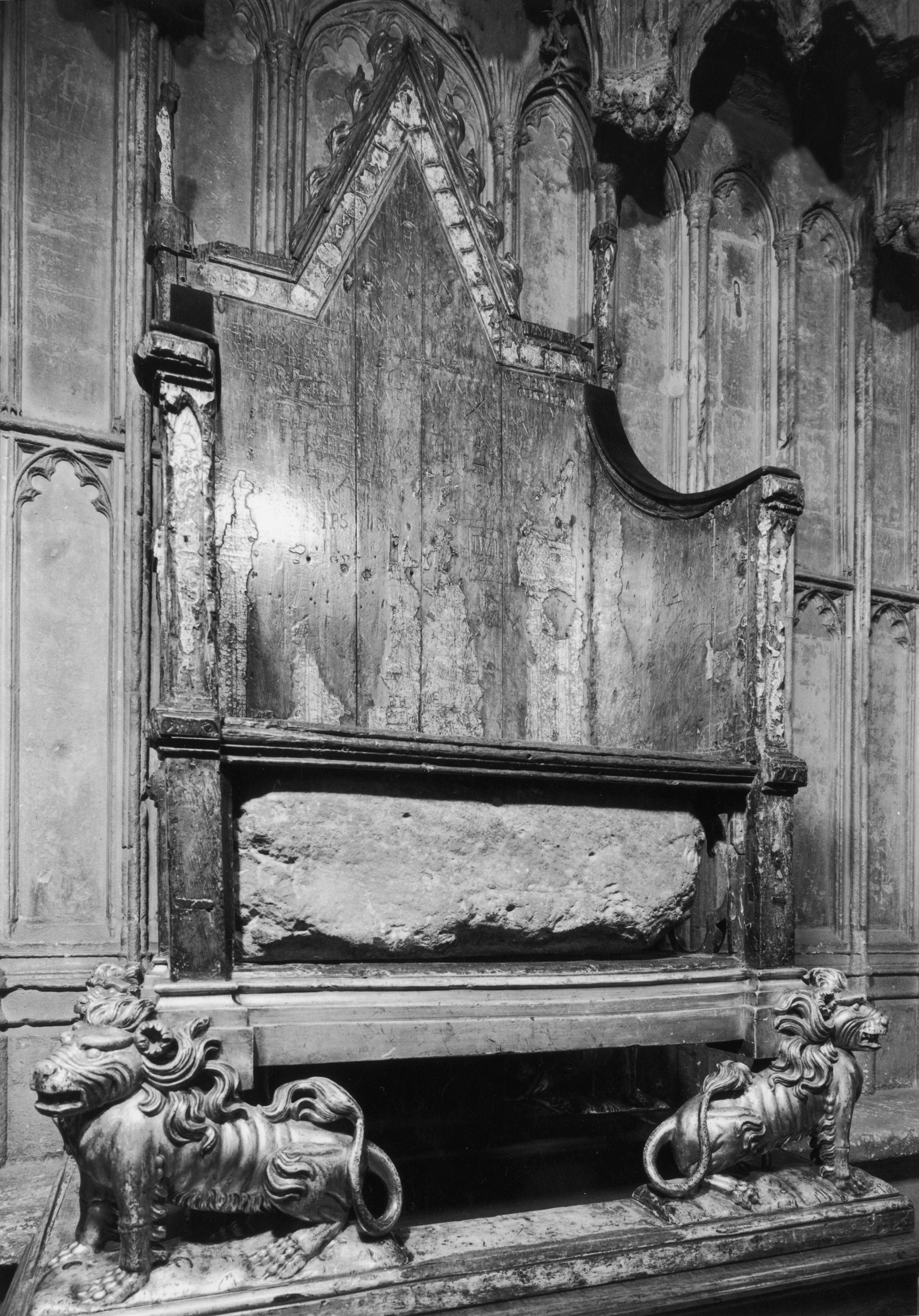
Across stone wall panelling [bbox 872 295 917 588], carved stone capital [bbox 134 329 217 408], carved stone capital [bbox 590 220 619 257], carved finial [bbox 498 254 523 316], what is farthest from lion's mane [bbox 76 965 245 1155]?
stone wall panelling [bbox 872 295 917 588]

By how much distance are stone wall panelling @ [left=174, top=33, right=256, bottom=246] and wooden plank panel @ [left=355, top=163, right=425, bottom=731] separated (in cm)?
50

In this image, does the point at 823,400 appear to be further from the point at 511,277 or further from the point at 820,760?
the point at 511,277

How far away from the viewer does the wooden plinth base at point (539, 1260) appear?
60.0 inches

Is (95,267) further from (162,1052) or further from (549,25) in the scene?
(162,1052)

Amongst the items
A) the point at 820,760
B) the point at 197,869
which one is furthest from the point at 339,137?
the point at 820,760

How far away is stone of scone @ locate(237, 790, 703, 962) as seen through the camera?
1.80m

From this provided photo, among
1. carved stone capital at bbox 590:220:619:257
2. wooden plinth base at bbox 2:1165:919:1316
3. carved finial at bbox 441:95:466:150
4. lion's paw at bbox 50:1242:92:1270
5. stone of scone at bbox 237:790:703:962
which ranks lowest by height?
wooden plinth base at bbox 2:1165:919:1316

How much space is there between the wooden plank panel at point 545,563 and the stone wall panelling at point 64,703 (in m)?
1.03

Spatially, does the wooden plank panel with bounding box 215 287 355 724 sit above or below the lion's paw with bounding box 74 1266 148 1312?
above

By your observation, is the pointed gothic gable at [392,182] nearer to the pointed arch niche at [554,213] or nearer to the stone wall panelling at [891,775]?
the pointed arch niche at [554,213]

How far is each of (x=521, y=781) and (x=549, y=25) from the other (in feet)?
8.84

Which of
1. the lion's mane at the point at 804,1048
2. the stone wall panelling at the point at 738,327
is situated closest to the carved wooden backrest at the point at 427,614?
the lion's mane at the point at 804,1048

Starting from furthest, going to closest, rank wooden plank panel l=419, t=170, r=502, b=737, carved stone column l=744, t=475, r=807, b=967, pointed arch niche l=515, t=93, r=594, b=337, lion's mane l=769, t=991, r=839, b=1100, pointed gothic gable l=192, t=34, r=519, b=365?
pointed arch niche l=515, t=93, r=594, b=337 < wooden plank panel l=419, t=170, r=502, b=737 < pointed gothic gable l=192, t=34, r=519, b=365 < carved stone column l=744, t=475, r=807, b=967 < lion's mane l=769, t=991, r=839, b=1100

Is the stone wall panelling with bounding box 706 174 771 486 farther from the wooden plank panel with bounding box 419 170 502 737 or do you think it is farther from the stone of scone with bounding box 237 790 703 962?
the stone of scone with bounding box 237 790 703 962
